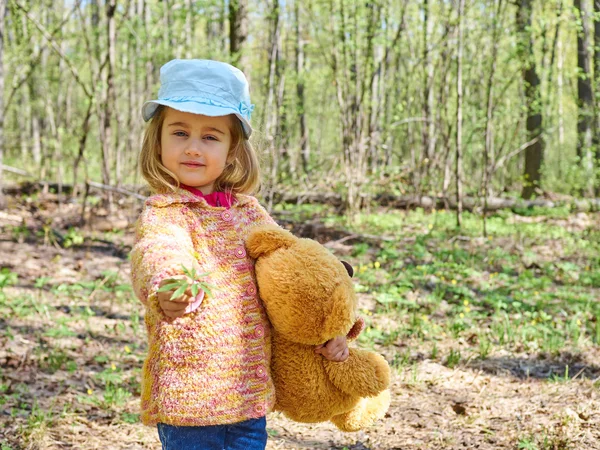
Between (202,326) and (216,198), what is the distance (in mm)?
441

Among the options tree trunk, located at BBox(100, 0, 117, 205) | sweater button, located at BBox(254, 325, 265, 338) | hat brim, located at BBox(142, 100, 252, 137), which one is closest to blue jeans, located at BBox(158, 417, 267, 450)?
sweater button, located at BBox(254, 325, 265, 338)

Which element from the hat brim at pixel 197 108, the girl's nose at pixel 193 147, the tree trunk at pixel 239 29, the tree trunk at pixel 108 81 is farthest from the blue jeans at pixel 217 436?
the tree trunk at pixel 239 29

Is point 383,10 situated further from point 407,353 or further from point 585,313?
point 407,353

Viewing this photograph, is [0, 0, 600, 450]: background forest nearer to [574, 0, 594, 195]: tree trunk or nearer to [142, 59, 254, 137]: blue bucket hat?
[574, 0, 594, 195]: tree trunk

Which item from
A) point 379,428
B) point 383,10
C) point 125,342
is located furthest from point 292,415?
point 383,10

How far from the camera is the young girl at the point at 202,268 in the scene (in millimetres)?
1561

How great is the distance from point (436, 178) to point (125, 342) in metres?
7.23

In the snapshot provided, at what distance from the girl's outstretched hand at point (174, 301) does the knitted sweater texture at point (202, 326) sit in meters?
0.02

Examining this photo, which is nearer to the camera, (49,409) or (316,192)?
(49,409)

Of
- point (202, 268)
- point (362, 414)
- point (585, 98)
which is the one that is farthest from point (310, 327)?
point (585, 98)

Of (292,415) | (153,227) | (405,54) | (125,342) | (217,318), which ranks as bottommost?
(125,342)

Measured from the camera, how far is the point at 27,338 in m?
4.07

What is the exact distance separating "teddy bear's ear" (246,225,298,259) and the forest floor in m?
1.54

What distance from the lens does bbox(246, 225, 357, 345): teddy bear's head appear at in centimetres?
167
